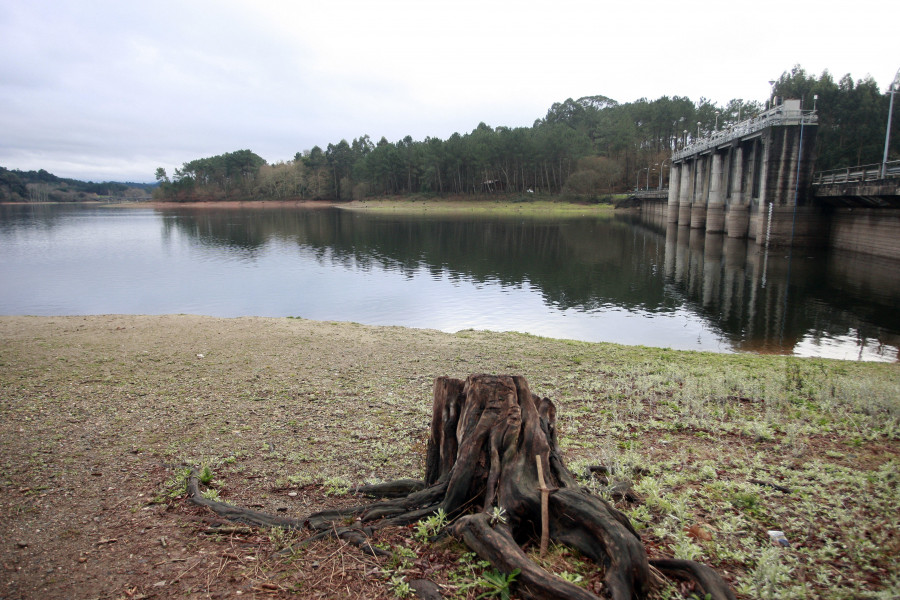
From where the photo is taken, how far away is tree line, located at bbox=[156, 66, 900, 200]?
8125 centimetres

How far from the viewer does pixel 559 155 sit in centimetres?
11512

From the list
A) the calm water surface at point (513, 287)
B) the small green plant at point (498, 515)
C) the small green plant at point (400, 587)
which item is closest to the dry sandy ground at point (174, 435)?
the small green plant at point (400, 587)

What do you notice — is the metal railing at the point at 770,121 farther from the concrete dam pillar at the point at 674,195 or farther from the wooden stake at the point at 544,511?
the wooden stake at the point at 544,511

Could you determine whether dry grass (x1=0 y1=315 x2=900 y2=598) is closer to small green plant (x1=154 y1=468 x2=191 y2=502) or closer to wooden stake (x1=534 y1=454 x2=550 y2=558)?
small green plant (x1=154 y1=468 x2=191 y2=502)

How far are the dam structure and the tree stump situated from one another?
1895 inches

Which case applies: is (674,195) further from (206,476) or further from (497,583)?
(497,583)

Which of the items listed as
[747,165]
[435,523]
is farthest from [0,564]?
[747,165]

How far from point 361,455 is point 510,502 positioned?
3.01 metres

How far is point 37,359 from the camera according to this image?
1177 cm

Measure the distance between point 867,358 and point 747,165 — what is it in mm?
43152

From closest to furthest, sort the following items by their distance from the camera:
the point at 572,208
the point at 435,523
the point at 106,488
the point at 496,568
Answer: the point at 496,568 → the point at 435,523 → the point at 106,488 → the point at 572,208

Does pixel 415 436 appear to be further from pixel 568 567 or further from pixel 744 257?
pixel 744 257

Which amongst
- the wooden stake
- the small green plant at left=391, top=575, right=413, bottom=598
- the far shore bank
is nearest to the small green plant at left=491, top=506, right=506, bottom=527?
the wooden stake

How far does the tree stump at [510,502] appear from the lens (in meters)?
3.75
